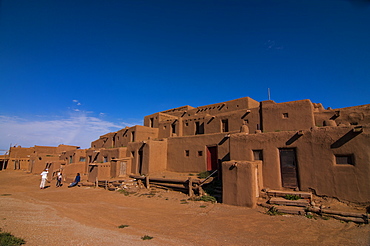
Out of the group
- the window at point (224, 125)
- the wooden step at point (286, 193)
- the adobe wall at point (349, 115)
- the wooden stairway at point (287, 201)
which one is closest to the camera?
the wooden stairway at point (287, 201)

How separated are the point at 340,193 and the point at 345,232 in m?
2.68

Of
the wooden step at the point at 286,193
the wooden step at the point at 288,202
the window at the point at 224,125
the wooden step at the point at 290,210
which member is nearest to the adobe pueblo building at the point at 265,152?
the window at the point at 224,125

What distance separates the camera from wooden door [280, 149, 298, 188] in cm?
1156

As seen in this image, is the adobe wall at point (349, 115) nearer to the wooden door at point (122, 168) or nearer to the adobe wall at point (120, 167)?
the adobe wall at point (120, 167)

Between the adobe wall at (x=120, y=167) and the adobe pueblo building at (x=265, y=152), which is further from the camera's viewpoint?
the adobe wall at (x=120, y=167)

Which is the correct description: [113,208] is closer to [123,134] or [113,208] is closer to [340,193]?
[340,193]

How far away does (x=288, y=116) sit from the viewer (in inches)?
656

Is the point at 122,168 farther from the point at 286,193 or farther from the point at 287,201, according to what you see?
the point at 287,201

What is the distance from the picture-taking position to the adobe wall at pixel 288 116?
15875 millimetres

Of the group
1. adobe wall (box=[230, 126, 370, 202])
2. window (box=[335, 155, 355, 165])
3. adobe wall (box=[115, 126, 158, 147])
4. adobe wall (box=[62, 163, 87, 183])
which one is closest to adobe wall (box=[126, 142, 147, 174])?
adobe wall (box=[115, 126, 158, 147])

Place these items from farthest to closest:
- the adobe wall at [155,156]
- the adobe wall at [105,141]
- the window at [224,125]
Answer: the adobe wall at [105,141], the window at [224,125], the adobe wall at [155,156]

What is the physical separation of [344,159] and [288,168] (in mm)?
2600

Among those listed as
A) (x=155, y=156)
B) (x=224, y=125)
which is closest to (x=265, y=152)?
(x=224, y=125)

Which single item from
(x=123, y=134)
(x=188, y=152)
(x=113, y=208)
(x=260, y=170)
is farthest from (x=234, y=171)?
(x=123, y=134)
